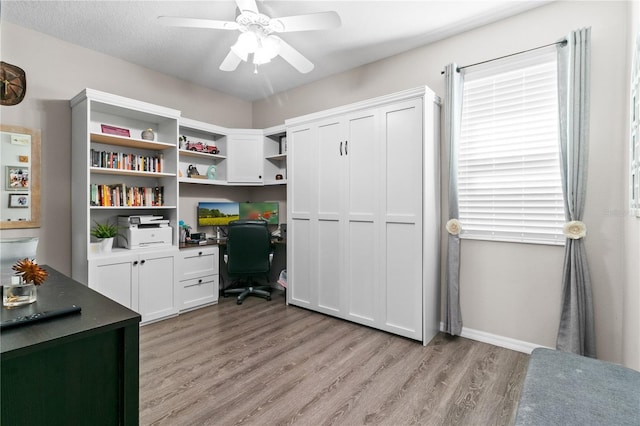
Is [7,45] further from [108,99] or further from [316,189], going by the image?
[316,189]

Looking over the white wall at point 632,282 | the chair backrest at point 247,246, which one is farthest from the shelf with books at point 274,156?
the white wall at point 632,282

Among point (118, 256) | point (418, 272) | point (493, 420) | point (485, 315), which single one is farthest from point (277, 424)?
point (118, 256)

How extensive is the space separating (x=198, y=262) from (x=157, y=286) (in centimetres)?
53

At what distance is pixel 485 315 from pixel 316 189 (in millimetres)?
2039

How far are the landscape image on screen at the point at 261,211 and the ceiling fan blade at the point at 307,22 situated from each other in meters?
2.56

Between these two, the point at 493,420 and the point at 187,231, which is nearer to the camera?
the point at 493,420

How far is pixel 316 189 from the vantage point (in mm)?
3424

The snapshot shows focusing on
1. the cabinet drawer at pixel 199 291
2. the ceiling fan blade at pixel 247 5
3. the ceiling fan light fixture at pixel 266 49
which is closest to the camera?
the ceiling fan blade at pixel 247 5

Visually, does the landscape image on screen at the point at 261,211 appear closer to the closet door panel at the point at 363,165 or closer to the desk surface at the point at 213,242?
the desk surface at the point at 213,242

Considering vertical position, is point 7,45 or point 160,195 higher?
point 7,45

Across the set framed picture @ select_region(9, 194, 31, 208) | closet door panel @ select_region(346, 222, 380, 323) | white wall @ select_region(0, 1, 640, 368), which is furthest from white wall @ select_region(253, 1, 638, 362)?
framed picture @ select_region(9, 194, 31, 208)

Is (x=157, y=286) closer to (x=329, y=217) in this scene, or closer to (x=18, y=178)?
(x=18, y=178)

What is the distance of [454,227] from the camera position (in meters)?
2.79

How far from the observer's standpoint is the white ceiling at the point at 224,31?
2.49 meters
